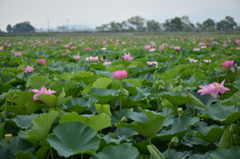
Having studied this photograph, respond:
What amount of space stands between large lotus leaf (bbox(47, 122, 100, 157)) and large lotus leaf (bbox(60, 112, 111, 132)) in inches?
2.0

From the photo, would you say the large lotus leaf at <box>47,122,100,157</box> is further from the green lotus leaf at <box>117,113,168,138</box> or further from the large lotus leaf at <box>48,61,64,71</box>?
the large lotus leaf at <box>48,61,64,71</box>

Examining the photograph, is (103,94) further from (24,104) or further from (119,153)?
(119,153)

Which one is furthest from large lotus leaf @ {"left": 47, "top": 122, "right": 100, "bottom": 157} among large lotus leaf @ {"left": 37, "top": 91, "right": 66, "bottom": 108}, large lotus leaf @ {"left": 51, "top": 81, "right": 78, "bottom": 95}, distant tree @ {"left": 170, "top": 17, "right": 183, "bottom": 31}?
distant tree @ {"left": 170, "top": 17, "right": 183, "bottom": 31}

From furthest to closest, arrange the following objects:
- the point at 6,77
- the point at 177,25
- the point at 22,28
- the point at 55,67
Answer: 1. the point at 22,28
2. the point at 177,25
3. the point at 55,67
4. the point at 6,77

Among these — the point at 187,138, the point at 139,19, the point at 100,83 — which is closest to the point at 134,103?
the point at 100,83

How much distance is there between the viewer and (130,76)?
2418 millimetres

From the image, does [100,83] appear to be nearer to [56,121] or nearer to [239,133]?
[56,121]

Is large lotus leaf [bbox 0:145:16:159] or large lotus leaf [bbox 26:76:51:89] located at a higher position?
large lotus leaf [bbox 26:76:51:89]

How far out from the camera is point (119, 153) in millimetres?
750

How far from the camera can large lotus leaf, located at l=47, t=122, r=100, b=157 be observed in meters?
0.76

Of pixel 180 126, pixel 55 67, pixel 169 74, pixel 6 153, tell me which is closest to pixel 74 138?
pixel 6 153

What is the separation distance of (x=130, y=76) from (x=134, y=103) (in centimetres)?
107

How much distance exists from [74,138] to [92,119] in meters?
0.10

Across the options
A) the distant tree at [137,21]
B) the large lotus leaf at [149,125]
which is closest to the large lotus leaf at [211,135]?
the large lotus leaf at [149,125]
